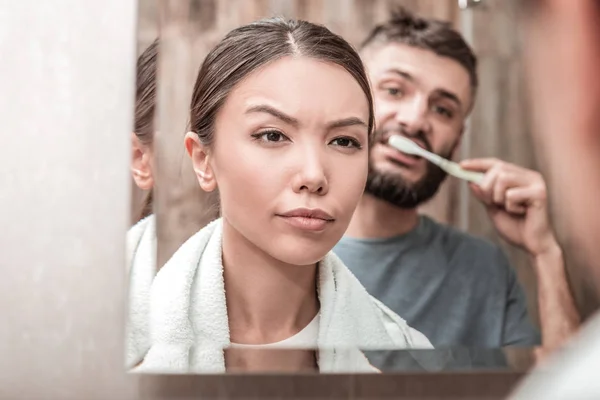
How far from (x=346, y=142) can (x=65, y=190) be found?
17.8 inches

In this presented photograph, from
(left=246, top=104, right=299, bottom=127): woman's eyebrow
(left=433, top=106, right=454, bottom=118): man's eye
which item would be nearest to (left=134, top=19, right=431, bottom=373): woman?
(left=246, top=104, right=299, bottom=127): woman's eyebrow

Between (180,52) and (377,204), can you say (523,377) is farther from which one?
(180,52)

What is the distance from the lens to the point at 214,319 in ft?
3.28

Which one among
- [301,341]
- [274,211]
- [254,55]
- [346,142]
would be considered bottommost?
[301,341]

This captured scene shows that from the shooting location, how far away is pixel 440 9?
1.05 m

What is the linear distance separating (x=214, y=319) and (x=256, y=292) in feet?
0.25

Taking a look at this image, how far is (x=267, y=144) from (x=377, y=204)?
20 cm

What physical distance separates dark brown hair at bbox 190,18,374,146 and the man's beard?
92 mm

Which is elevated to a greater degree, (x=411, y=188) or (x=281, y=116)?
Result: (x=281, y=116)

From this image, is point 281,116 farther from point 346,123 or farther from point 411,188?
point 411,188

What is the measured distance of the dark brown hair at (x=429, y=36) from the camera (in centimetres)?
104

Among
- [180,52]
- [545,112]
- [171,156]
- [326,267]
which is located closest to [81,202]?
[171,156]

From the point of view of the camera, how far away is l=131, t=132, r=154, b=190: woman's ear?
102cm

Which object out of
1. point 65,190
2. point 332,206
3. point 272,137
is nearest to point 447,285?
point 332,206
